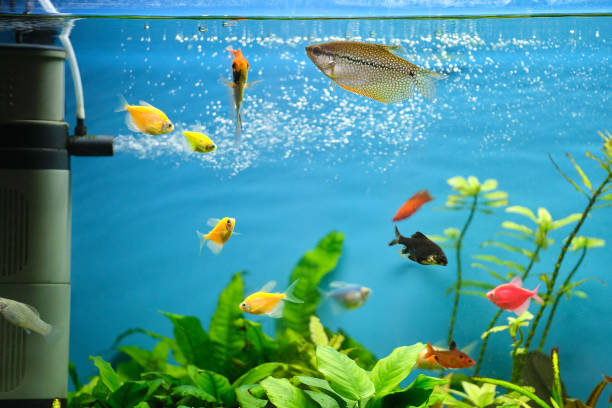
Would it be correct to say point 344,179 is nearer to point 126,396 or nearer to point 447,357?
point 447,357

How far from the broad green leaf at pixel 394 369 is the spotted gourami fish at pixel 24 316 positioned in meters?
1.50

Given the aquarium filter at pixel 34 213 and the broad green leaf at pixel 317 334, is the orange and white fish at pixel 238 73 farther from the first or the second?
the broad green leaf at pixel 317 334

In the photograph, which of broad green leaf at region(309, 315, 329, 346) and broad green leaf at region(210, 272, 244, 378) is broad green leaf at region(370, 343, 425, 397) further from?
broad green leaf at region(210, 272, 244, 378)

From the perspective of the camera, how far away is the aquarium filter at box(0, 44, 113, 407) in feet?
7.44

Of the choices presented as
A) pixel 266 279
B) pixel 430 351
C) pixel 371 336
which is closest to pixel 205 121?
pixel 266 279

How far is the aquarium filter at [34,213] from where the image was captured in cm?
227

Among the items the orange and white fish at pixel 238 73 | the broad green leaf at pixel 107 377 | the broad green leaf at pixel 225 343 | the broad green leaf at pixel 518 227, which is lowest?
the broad green leaf at pixel 225 343

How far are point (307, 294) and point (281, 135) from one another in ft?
4.48

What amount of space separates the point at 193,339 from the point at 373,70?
2248 mm

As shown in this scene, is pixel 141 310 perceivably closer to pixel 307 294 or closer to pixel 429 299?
pixel 307 294

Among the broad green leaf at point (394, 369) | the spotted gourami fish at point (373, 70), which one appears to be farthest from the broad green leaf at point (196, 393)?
the spotted gourami fish at point (373, 70)

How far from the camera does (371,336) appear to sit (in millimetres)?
4180

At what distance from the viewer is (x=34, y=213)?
7.70 feet

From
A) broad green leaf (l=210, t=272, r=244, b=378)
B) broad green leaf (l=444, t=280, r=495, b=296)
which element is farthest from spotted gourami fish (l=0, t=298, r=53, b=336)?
broad green leaf (l=444, t=280, r=495, b=296)
